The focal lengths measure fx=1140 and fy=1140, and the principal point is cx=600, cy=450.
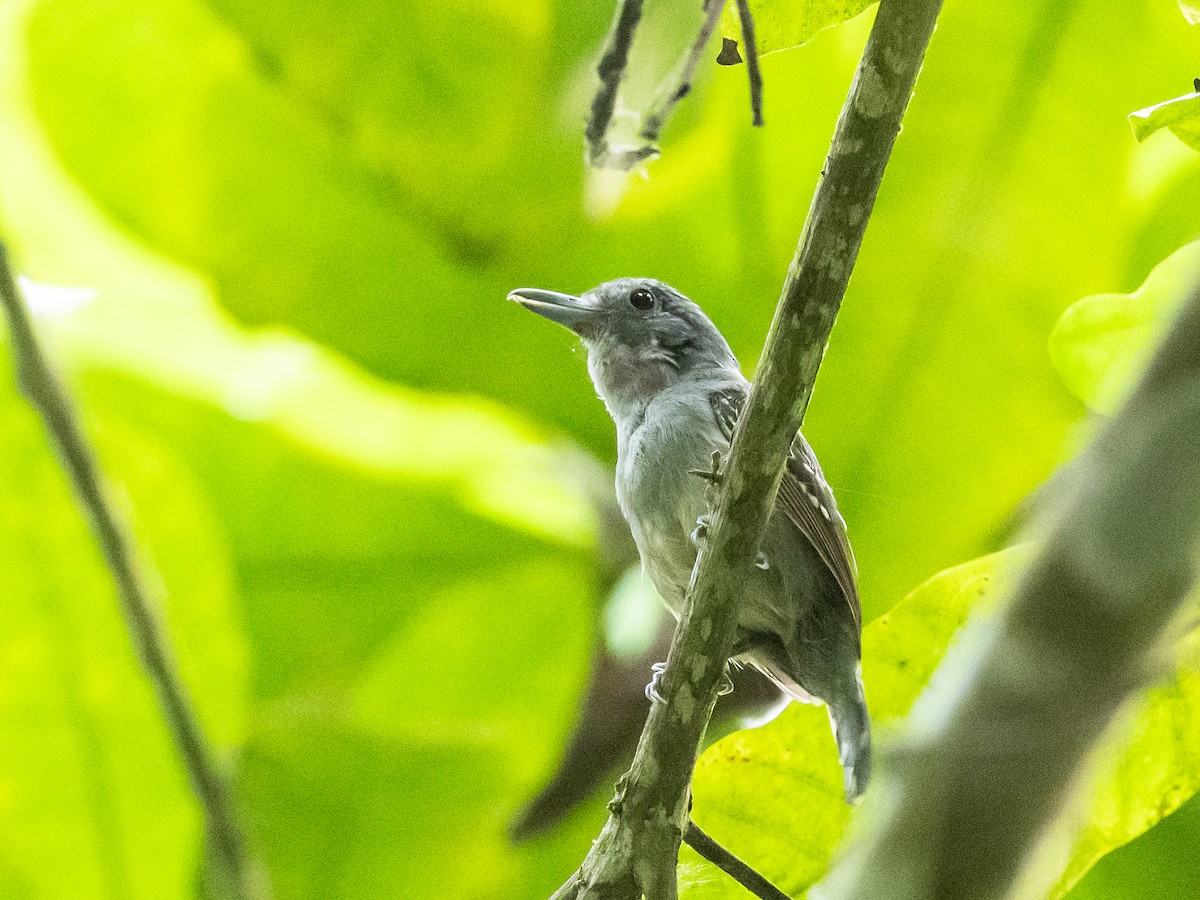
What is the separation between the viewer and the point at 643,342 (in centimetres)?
186

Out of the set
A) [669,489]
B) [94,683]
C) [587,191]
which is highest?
[587,191]

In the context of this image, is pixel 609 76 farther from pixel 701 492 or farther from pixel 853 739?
pixel 853 739

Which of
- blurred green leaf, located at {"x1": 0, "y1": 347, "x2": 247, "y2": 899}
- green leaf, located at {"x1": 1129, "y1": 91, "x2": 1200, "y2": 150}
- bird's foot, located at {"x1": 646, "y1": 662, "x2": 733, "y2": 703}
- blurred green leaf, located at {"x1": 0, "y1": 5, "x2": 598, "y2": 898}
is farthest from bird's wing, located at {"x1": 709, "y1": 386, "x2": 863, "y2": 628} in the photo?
blurred green leaf, located at {"x1": 0, "y1": 347, "x2": 247, "y2": 899}

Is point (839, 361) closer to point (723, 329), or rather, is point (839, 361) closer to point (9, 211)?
point (723, 329)

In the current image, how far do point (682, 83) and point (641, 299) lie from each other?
397mm

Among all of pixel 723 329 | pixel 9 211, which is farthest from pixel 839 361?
pixel 9 211

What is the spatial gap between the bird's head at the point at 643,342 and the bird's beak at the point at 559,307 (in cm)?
1

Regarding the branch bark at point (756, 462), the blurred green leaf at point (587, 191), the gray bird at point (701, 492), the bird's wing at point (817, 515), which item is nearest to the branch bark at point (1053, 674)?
the branch bark at point (756, 462)

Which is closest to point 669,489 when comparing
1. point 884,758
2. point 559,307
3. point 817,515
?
point 817,515

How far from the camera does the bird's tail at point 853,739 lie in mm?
1377

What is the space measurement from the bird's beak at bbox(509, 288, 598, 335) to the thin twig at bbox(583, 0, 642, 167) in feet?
0.71

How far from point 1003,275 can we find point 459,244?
822 millimetres

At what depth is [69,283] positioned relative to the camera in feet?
5.71

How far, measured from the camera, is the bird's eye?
72.1 inches
